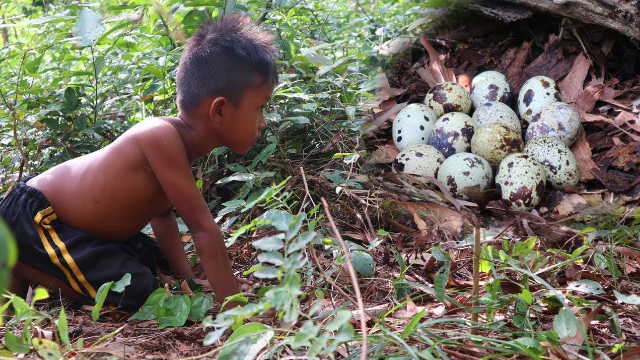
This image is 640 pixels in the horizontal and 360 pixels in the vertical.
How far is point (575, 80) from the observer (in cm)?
369

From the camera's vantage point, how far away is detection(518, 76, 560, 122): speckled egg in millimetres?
3549

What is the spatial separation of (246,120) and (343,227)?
2.46 ft

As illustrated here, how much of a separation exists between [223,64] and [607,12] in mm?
2142

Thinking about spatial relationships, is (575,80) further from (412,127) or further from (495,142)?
(412,127)

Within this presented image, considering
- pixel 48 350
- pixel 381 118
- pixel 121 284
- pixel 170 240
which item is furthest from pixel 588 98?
pixel 48 350

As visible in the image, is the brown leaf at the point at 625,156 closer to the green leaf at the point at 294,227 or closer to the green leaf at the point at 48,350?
the green leaf at the point at 294,227

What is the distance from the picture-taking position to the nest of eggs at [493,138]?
313cm

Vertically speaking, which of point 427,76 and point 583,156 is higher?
point 427,76

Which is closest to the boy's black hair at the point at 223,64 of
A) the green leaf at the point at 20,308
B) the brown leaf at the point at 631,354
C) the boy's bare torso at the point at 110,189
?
the boy's bare torso at the point at 110,189

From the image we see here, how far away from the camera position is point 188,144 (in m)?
2.34

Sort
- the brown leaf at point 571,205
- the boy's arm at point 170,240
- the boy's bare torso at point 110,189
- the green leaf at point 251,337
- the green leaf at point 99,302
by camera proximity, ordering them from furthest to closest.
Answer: the brown leaf at point 571,205, the boy's arm at point 170,240, the boy's bare torso at point 110,189, the green leaf at point 99,302, the green leaf at point 251,337

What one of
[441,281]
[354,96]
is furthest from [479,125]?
[441,281]

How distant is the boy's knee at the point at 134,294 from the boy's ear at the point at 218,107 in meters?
0.68

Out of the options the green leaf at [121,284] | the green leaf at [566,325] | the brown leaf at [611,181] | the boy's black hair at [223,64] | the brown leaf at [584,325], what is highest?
the boy's black hair at [223,64]
